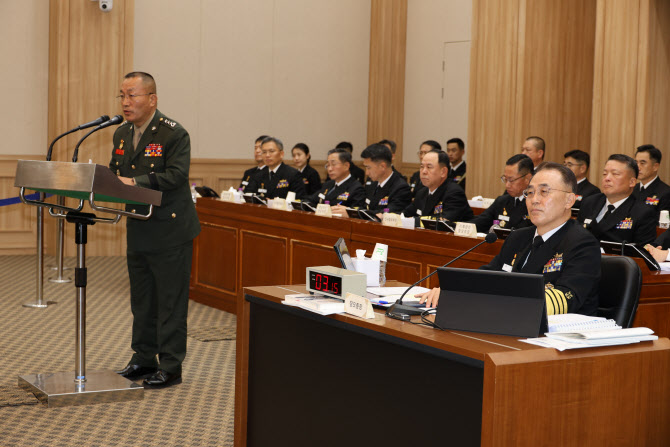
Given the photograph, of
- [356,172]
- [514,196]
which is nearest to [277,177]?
[356,172]

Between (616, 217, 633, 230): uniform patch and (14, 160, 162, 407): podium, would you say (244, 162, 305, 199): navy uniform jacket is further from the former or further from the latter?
(14, 160, 162, 407): podium

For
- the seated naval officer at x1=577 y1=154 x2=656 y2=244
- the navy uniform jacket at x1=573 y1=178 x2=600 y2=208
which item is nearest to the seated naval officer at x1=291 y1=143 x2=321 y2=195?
the navy uniform jacket at x1=573 y1=178 x2=600 y2=208

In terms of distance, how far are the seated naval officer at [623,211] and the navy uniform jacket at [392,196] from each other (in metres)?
A: 1.60

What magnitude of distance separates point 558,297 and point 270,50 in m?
8.41

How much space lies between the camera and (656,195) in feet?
22.8

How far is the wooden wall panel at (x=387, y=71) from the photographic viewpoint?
11227 millimetres

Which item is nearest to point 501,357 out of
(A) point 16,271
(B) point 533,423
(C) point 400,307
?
(B) point 533,423

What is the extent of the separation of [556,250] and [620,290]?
252mm

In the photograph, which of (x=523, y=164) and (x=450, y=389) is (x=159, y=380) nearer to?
(x=450, y=389)

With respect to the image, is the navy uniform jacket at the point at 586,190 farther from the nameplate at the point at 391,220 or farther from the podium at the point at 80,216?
the podium at the point at 80,216

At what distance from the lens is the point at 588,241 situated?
9.16 ft

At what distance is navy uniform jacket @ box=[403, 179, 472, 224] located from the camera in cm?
608

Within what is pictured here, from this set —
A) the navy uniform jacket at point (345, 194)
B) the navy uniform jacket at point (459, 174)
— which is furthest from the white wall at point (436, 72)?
the navy uniform jacket at point (345, 194)

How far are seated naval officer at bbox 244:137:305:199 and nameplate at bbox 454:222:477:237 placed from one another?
12.2 feet
